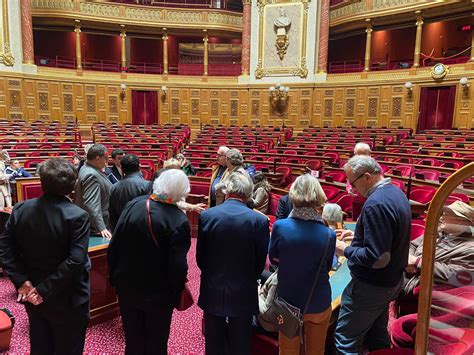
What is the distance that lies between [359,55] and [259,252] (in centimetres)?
1949

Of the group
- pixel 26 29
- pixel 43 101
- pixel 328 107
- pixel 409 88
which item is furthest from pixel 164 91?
pixel 409 88

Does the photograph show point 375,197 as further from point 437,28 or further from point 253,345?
point 437,28

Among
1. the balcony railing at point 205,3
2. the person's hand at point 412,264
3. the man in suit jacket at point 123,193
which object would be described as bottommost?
the person's hand at point 412,264

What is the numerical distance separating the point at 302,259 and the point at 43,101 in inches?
705

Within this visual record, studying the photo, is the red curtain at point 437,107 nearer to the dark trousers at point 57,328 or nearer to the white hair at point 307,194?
the white hair at point 307,194

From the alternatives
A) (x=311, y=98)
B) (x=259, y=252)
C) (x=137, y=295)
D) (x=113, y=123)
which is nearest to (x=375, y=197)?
(x=259, y=252)

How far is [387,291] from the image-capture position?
1939 millimetres

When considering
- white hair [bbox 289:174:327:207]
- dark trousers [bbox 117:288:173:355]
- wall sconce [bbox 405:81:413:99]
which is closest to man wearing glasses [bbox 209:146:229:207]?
dark trousers [bbox 117:288:173:355]

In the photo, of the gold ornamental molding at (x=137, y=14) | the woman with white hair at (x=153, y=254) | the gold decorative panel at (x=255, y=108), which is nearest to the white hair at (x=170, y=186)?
the woman with white hair at (x=153, y=254)

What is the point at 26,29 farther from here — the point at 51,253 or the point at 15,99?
the point at 51,253

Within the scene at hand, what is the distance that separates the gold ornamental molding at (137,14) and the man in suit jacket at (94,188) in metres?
16.9

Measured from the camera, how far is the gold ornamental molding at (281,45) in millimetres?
16641

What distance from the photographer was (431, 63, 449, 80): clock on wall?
1395 centimetres

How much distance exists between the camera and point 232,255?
74.8 inches
